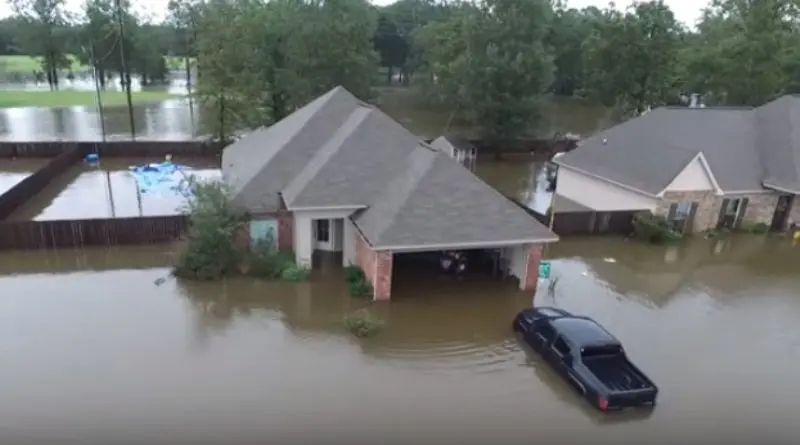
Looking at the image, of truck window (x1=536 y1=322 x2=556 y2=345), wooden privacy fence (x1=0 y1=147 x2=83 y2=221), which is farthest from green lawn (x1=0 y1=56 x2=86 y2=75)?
truck window (x1=536 y1=322 x2=556 y2=345)

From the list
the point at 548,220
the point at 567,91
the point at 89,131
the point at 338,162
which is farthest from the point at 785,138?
the point at 567,91

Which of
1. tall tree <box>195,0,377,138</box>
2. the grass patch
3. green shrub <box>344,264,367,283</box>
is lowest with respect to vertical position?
green shrub <box>344,264,367,283</box>

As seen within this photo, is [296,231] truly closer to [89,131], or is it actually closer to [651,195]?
[651,195]

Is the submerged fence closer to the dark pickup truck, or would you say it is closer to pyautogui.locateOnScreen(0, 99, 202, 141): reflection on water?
the dark pickup truck

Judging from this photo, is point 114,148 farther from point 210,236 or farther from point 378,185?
point 378,185

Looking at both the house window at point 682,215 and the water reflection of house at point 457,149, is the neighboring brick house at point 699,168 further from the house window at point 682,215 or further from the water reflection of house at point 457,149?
the water reflection of house at point 457,149

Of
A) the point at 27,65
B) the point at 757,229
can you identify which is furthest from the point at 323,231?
the point at 27,65
